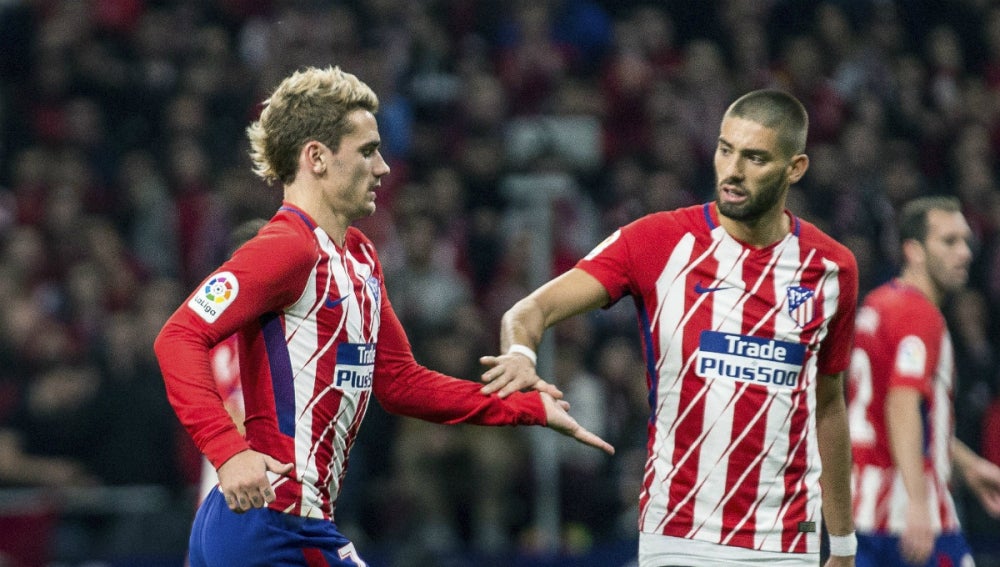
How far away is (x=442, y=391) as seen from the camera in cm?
483

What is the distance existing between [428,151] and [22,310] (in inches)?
136

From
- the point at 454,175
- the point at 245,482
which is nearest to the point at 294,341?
the point at 245,482

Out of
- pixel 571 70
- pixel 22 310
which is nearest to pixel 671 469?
pixel 22 310

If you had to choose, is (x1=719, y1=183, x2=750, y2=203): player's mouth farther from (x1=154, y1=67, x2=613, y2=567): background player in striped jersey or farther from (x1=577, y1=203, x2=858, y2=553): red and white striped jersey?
(x1=154, y1=67, x2=613, y2=567): background player in striped jersey

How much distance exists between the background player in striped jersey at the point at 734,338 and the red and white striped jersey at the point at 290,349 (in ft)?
1.67

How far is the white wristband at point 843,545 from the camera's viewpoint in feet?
17.0

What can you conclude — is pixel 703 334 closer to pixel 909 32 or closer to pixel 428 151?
pixel 428 151

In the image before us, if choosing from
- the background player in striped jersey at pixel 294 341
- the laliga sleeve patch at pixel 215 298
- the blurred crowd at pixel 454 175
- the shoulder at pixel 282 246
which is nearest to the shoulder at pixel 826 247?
the background player in striped jersey at pixel 294 341

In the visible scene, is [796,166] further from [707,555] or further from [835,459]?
[707,555]

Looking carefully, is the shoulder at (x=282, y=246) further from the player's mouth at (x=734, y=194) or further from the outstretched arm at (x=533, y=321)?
the player's mouth at (x=734, y=194)

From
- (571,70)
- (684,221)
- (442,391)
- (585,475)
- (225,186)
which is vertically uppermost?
(571,70)

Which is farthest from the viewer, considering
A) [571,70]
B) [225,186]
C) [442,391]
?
[571,70]

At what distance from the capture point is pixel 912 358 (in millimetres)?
6293

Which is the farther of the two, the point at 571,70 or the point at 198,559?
the point at 571,70
